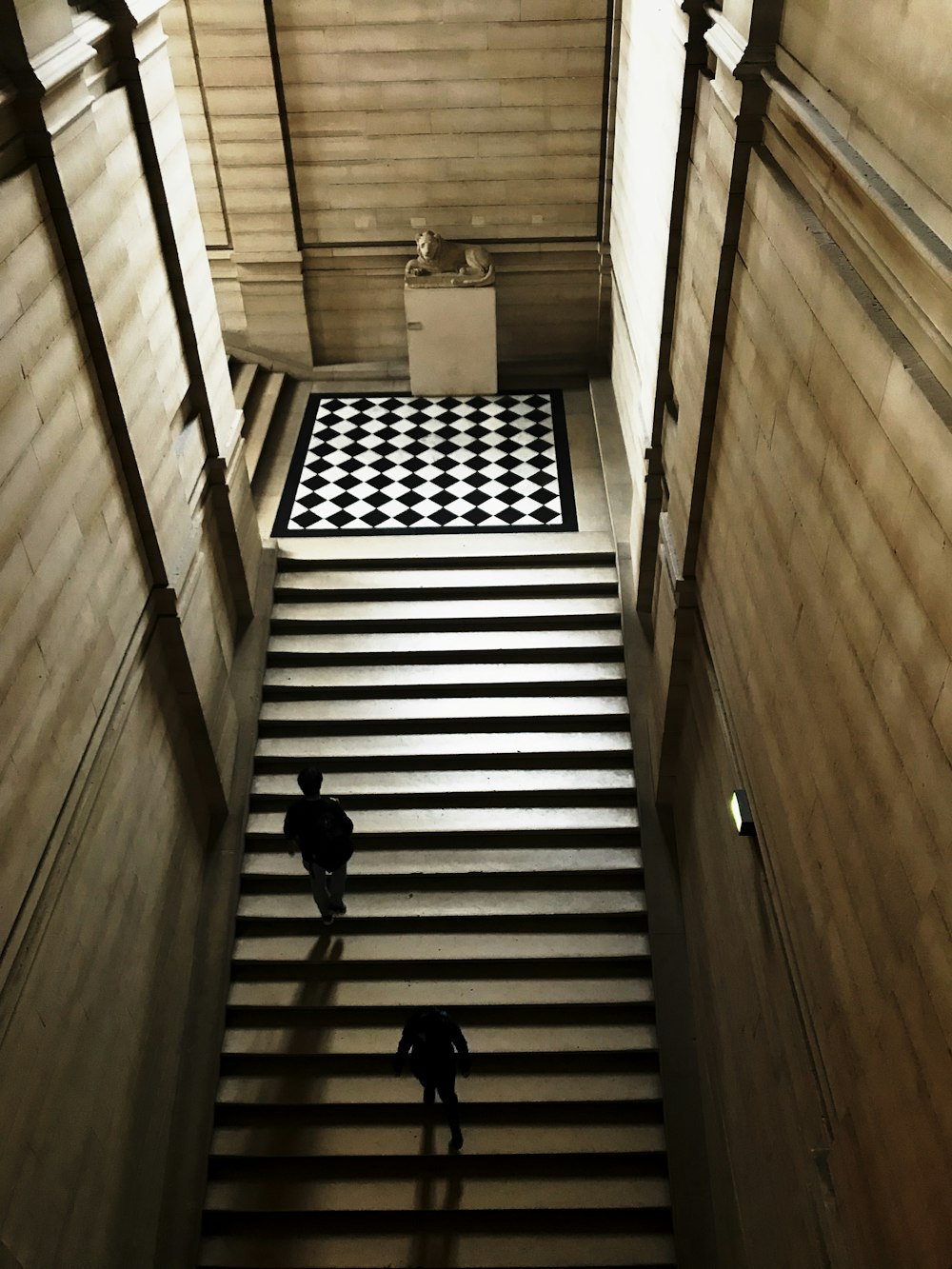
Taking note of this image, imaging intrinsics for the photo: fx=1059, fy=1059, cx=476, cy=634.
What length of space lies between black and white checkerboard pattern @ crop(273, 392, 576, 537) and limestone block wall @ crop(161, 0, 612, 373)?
2.69 feet

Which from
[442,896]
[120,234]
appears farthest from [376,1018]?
[120,234]

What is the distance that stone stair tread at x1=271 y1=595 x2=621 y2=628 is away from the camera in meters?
8.41

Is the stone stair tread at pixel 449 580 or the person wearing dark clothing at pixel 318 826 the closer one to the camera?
the person wearing dark clothing at pixel 318 826

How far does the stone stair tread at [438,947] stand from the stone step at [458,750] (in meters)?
1.27

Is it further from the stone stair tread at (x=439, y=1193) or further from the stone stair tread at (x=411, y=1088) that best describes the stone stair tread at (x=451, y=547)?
the stone stair tread at (x=439, y=1193)

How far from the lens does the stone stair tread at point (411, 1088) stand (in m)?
6.50

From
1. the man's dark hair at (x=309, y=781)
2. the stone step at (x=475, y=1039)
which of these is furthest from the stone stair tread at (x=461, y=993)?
the man's dark hair at (x=309, y=781)

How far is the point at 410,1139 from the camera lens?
6426mm

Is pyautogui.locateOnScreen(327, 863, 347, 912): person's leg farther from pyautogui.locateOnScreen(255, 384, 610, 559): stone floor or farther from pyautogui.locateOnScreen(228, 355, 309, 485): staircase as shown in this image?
pyautogui.locateOnScreen(228, 355, 309, 485): staircase

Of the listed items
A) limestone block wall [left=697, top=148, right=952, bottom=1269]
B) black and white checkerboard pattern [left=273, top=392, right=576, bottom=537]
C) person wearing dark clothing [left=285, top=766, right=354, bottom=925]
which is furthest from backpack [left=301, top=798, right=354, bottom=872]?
black and white checkerboard pattern [left=273, top=392, right=576, bottom=537]

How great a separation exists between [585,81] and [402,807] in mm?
6717

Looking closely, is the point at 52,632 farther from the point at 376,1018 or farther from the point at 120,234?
the point at 376,1018

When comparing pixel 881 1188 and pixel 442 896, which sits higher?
pixel 442 896

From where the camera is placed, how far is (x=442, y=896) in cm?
734
